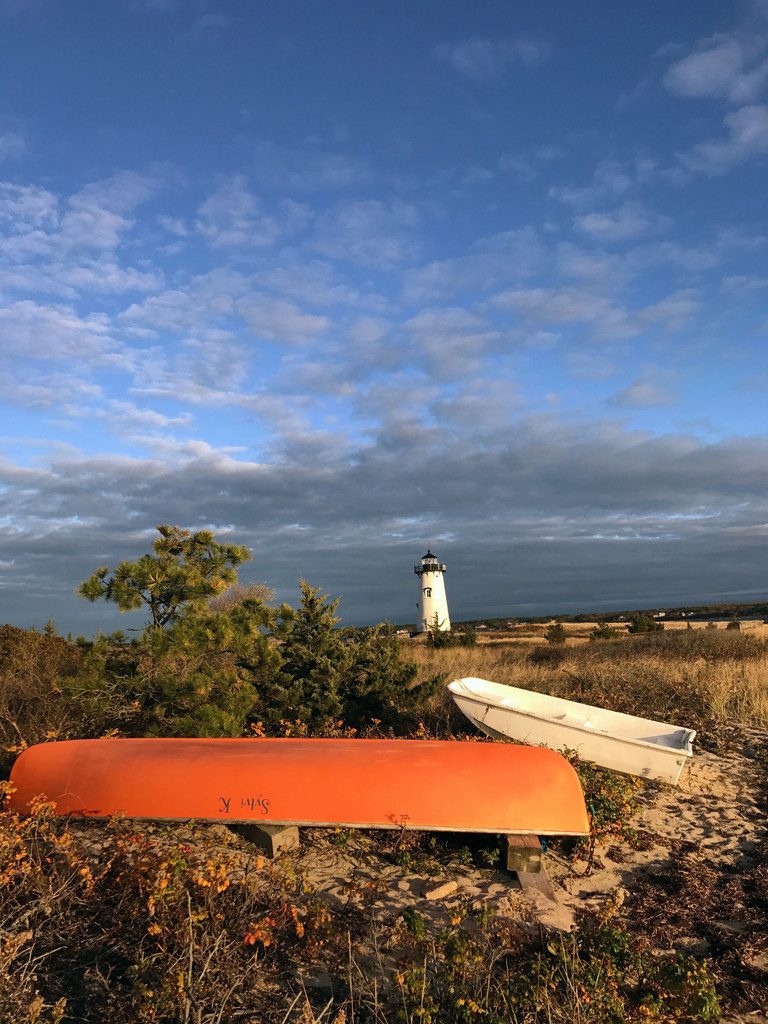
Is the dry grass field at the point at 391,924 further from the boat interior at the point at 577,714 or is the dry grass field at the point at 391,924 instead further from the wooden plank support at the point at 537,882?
the boat interior at the point at 577,714

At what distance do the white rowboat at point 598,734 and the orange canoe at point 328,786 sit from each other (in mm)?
1562

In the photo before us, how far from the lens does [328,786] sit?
5.09 m

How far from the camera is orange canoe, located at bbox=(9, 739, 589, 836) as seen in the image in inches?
197

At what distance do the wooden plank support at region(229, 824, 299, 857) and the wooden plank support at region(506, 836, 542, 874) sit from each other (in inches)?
65.7

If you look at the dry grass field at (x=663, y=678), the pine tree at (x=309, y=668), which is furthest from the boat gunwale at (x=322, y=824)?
the dry grass field at (x=663, y=678)

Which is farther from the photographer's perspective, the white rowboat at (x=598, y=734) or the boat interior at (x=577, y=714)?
the boat interior at (x=577, y=714)

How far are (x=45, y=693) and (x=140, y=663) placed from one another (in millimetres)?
1892

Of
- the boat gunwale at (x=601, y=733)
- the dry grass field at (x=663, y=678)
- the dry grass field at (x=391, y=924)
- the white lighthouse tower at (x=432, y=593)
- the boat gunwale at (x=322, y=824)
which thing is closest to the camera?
the dry grass field at (x=391, y=924)

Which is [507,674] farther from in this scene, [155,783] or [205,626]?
[155,783]

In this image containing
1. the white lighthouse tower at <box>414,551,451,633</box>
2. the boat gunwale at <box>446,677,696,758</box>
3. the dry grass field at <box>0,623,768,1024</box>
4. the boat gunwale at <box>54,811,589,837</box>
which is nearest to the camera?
the dry grass field at <box>0,623,768,1024</box>

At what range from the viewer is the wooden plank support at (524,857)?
16.5 feet

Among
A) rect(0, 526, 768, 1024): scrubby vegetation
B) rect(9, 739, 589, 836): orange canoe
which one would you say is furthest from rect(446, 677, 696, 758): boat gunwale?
rect(9, 739, 589, 836): orange canoe

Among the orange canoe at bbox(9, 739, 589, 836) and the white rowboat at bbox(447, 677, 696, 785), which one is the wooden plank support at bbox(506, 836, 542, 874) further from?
the white rowboat at bbox(447, 677, 696, 785)

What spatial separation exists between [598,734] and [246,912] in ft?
13.6
